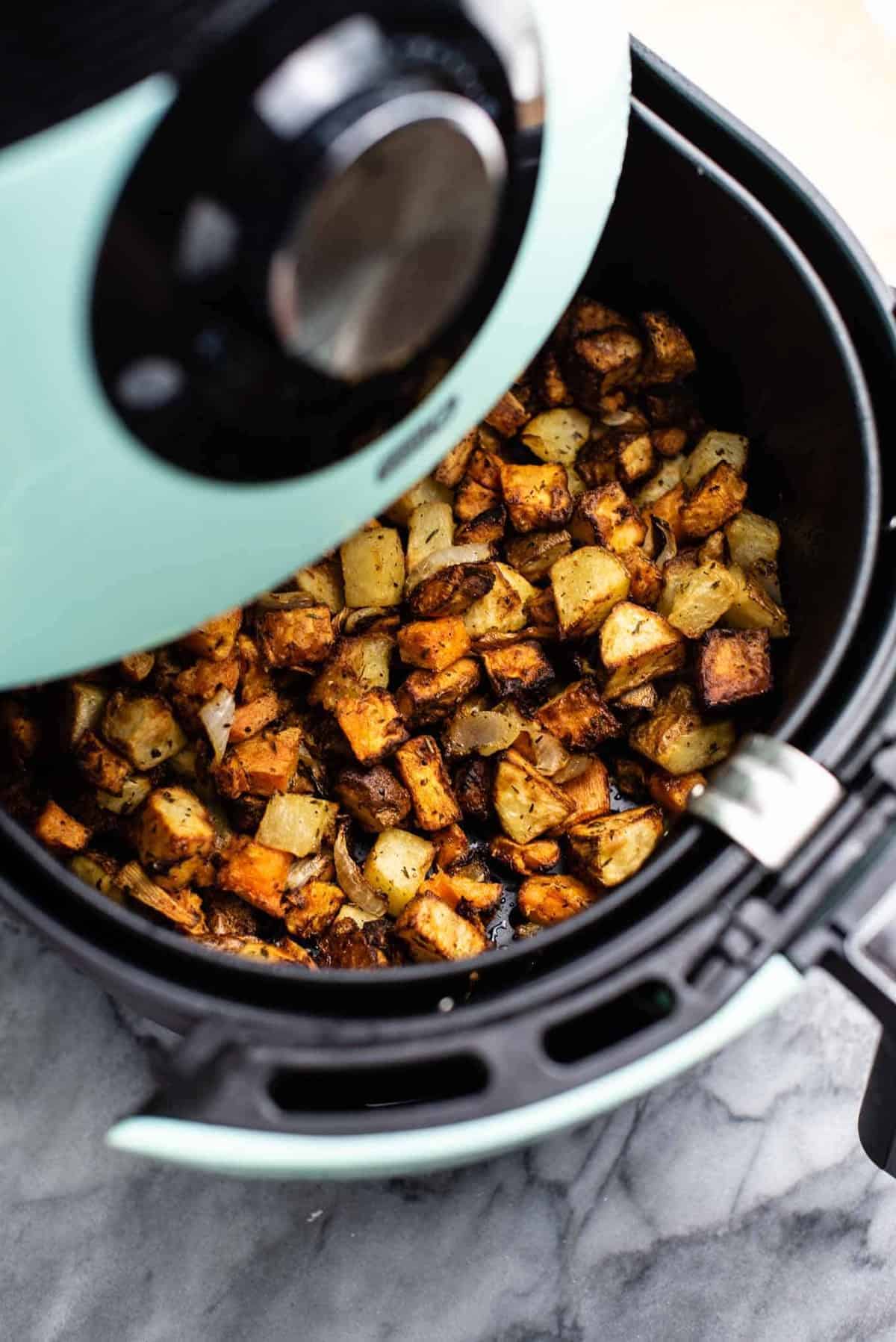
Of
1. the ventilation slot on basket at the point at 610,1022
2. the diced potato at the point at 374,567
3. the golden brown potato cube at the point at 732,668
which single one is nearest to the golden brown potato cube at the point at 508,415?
the diced potato at the point at 374,567

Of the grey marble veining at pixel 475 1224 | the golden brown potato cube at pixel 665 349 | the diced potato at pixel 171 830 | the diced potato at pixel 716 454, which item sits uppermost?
the golden brown potato cube at pixel 665 349

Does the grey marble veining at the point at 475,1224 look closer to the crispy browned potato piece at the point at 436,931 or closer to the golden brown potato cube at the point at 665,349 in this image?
the crispy browned potato piece at the point at 436,931

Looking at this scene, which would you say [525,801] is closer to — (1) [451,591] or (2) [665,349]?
(1) [451,591]

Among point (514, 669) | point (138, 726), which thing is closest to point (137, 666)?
point (138, 726)

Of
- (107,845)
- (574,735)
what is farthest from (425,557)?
(107,845)

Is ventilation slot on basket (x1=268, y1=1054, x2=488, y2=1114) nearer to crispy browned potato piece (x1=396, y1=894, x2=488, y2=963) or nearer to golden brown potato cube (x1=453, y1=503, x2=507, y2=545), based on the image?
crispy browned potato piece (x1=396, y1=894, x2=488, y2=963)

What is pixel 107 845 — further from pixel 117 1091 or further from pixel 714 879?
pixel 714 879

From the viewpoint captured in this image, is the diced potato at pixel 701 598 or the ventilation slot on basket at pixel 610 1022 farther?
the diced potato at pixel 701 598
